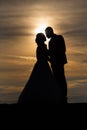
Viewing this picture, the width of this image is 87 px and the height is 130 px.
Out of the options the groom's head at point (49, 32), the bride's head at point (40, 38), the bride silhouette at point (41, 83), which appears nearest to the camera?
the bride silhouette at point (41, 83)

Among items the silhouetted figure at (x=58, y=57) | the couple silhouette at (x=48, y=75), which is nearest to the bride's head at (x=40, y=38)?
the couple silhouette at (x=48, y=75)

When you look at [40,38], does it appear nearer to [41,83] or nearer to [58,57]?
[58,57]

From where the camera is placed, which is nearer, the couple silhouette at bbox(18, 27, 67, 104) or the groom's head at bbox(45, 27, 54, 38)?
the couple silhouette at bbox(18, 27, 67, 104)

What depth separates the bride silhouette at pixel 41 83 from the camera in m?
18.8

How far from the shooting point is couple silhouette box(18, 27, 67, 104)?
61.7 ft

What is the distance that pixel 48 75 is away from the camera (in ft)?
62.5

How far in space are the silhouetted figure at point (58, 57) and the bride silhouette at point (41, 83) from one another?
0.68 feet

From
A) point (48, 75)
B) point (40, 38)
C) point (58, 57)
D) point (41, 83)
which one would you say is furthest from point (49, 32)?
point (41, 83)

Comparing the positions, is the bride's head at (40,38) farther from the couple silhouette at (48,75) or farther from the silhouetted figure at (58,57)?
the silhouetted figure at (58,57)

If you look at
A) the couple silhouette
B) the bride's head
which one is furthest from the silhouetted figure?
the bride's head

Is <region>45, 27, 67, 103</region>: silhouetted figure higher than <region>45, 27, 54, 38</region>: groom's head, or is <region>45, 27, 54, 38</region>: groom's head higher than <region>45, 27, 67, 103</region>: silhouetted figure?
<region>45, 27, 54, 38</region>: groom's head

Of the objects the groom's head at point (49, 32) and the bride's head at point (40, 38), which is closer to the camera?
the bride's head at point (40, 38)

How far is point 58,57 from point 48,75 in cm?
80

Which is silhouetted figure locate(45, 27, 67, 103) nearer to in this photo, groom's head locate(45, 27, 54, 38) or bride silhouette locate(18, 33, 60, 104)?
groom's head locate(45, 27, 54, 38)
